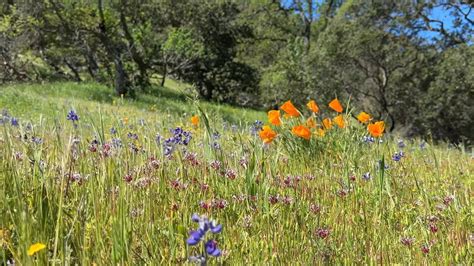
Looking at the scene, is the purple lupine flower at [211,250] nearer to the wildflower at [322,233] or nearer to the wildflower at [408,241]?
the wildflower at [322,233]

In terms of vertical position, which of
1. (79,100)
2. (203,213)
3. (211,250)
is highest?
(211,250)

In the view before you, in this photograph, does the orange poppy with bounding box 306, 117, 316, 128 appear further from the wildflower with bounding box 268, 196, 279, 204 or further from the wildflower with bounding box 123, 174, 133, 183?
the wildflower with bounding box 123, 174, 133, 183

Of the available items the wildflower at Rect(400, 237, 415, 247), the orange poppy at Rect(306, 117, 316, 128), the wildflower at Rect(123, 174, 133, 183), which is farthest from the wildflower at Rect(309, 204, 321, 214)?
the orange poppy at Rect(306, 117, 316, 128)

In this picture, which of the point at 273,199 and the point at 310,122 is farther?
the point at 310,122

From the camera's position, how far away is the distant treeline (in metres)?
17.7

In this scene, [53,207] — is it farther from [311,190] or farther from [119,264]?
[311,190]

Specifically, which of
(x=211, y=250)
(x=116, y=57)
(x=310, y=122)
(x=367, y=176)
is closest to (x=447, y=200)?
(x=367, y=176)

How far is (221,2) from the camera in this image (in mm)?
26891

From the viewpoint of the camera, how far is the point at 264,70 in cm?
2777

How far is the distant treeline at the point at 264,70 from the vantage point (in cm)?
1772

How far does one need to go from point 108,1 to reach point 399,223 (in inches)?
662

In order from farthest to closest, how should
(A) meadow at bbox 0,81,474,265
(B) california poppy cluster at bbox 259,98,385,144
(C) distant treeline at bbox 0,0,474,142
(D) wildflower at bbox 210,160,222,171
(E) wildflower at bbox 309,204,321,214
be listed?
(C) distant treeline at bbox 0,0,474,142 < (B) california poppy cluster at bbox 259,98,385,144 < (D) wildflower at bbox 210,160,222,171 < (E) wildflower at bbox 309,204,321,214 < (A) meadow at bbox 0,81,474,265

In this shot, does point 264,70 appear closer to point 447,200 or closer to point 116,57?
point 116,57

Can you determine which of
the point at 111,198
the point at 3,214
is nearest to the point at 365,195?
the point at 111,198
